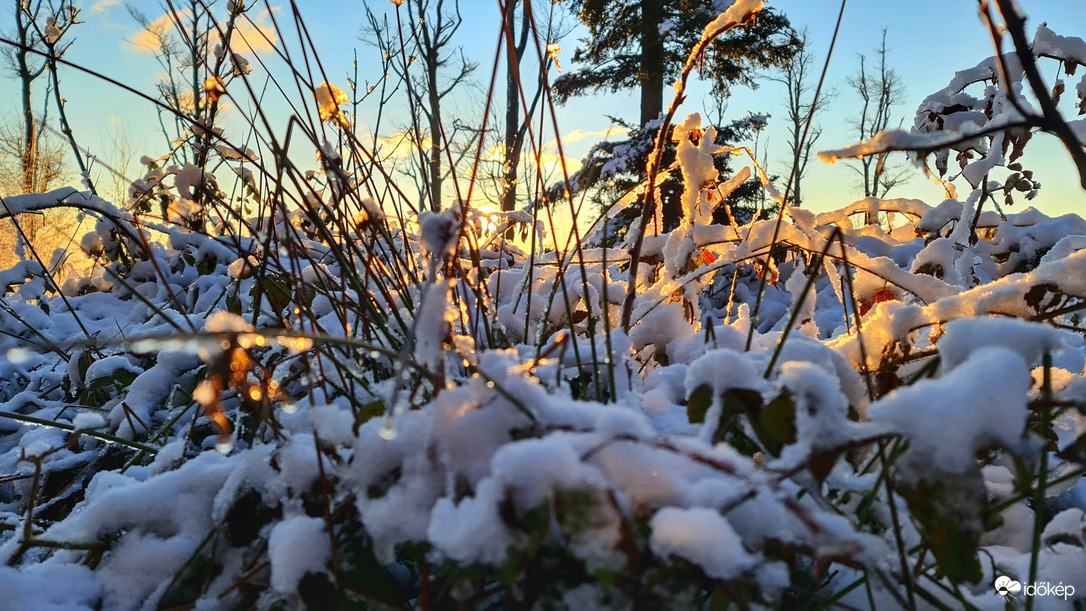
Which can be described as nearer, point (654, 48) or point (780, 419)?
point (780, 419)

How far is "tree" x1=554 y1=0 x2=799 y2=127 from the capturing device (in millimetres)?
10430

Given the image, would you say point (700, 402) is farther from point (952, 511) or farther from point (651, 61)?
point (651, 61)

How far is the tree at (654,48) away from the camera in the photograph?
10.4m

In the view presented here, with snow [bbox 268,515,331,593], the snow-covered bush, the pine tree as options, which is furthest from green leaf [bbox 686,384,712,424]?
the pine tree

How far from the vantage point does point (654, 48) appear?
36.8ft

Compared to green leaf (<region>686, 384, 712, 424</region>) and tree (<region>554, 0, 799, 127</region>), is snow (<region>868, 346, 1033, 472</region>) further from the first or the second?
tree (<region>554, 0, 799, 127</region>)

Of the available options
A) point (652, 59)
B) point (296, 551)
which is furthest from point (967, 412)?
point (652, 59)

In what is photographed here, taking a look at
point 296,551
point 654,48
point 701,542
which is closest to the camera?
point 701,542

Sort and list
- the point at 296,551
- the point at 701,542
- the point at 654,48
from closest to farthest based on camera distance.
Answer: the point at 701,542, the point at 296,551, the point at 654,48

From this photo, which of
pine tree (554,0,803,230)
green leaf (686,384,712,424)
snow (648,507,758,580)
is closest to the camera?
snow (648,507,758,580)

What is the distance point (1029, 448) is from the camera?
1.21ft

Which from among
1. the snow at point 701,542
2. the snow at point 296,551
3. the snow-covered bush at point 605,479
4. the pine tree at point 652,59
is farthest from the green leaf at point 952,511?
the pine tree at point 652,59

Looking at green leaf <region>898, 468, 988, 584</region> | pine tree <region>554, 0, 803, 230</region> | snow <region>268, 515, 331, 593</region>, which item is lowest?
snow <region>268, 515, 331, 593</region>

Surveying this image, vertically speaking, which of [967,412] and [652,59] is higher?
[652,59]
